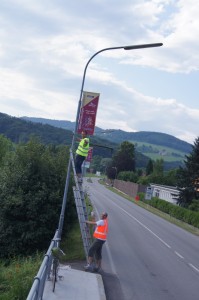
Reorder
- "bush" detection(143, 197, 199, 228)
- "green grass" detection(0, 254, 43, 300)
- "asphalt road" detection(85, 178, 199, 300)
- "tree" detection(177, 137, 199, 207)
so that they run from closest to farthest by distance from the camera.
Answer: "green grass" detection(0, 254, 43, 300) → "asphalt road" detection(85, 178, 199, 300) → "bush" detection(143, 197, 199, 228) → "tree" detection(177, 137, 199, 207)

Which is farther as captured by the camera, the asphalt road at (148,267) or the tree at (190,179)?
the tree at (190,179)

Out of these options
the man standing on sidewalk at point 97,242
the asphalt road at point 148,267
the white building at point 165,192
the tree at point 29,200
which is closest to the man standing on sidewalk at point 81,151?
the tree at point 29,200

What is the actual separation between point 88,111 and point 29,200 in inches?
171

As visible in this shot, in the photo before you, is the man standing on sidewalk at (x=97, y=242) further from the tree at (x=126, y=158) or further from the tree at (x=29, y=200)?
the tree at (x=126, y=158)

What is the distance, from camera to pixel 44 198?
19.9m

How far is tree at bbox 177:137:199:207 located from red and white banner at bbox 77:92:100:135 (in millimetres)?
33062

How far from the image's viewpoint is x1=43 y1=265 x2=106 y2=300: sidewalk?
37.5 feet

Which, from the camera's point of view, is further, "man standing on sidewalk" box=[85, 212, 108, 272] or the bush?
the bush

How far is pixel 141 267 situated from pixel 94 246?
3.84 m

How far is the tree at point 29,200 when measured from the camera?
19469 mm

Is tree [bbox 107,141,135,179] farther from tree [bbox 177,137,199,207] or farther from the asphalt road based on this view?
the asphalt road

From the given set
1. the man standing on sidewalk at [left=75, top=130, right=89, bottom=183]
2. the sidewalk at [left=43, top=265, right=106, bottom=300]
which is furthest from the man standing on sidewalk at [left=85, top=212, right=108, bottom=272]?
the man standing on sidewalk at [left=75, top=130, right=89, bottom=183]

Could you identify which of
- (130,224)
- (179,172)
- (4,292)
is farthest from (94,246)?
(179,172)

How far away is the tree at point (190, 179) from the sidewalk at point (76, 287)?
1503 inches
